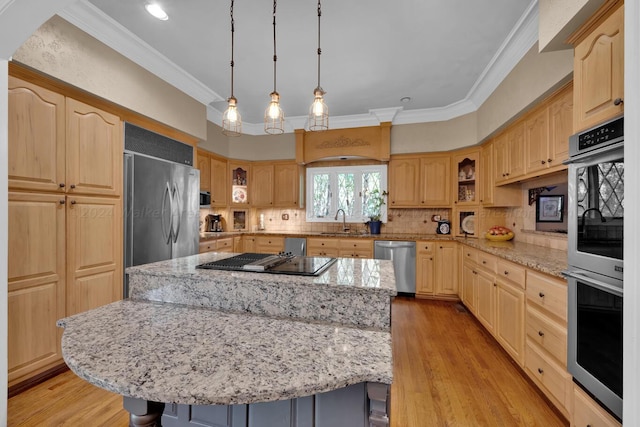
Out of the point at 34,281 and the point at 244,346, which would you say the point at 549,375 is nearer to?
the point at 244,346

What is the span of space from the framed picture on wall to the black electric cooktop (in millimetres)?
2340

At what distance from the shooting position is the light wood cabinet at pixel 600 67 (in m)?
1.18

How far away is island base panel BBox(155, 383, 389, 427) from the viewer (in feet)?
2.46

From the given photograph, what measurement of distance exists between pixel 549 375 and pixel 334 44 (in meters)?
2.88

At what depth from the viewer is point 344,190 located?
467 cm

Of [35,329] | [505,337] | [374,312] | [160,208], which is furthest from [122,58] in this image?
[505,337]

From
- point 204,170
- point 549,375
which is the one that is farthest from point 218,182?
point 549,375

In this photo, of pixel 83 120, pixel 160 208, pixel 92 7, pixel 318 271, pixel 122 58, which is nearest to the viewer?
pixel 318 271

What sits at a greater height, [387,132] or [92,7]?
[92,7]

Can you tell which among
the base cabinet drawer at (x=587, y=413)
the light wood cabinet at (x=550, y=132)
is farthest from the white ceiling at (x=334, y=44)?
the base cabinet drawer at (x=587, y=413)

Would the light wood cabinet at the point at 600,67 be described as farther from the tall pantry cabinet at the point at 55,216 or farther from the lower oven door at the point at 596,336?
the tall pantry cabinet at the point at 55,216

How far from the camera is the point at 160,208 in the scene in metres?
2.75

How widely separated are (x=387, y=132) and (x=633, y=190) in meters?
3.34

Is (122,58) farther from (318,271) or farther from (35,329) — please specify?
(318,271)
